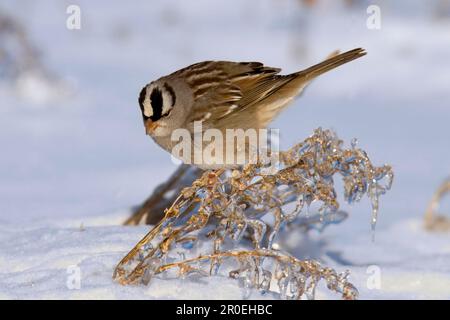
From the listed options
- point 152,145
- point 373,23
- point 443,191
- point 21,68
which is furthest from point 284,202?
point 373,23

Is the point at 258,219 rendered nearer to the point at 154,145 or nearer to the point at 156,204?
the point at 156,204

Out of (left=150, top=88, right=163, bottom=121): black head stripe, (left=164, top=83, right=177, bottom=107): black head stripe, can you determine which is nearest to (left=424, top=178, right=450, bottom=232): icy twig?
(left=164, top=83, right=177, bottom=107): black head stripe

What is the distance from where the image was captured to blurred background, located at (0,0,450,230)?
7.02 m

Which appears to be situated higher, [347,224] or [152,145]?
[152,145]

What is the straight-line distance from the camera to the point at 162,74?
10.2 metres

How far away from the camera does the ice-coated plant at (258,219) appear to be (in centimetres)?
355

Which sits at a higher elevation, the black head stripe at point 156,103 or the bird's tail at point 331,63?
the bird's tail at point 331,63

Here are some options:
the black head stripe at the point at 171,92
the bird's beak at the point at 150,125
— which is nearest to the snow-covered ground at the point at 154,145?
the bird's beak at the point at 150,125

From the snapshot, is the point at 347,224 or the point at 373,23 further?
the point at 373,23

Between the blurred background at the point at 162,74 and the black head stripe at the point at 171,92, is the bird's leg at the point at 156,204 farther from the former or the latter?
the black head stripe at the point at 171,92

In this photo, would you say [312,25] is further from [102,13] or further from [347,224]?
[347,224]

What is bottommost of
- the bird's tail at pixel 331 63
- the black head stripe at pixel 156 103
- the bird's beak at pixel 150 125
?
the bird's beak at pixel 150 125

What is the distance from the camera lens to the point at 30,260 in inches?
163

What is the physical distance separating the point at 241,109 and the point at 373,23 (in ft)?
23.9
